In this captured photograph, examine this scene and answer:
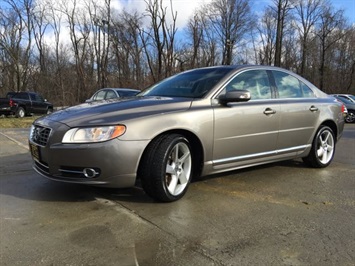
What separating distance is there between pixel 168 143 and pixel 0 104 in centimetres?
1956

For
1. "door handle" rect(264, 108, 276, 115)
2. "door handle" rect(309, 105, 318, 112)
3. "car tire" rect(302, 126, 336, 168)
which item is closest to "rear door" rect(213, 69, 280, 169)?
"door handle" rect(264, 108, 276, 115)

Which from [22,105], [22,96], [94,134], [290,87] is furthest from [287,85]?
[22,96]

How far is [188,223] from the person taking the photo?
138 inches

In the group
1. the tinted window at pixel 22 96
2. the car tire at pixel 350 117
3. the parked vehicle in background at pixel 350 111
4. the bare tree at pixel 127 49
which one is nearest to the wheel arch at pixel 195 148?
the parked vehicle in background at pixel 350 111

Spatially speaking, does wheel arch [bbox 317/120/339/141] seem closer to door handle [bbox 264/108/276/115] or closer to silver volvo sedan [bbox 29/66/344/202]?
silver volvo sedan [bbox 29/66/344/202]

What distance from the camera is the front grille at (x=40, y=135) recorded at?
3.96m

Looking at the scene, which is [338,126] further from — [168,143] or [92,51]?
[92,51]

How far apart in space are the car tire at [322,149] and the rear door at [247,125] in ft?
3.60

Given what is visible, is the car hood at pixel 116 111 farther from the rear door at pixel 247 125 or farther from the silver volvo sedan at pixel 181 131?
the rear door at pixel 247 125

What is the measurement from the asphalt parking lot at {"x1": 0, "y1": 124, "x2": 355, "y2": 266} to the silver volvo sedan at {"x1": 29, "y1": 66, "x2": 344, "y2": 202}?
0.33 m

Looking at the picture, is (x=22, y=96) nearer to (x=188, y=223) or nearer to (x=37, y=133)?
(x=37, y=133)

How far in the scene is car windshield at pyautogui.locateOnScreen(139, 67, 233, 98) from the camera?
4.66 metres

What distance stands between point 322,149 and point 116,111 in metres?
3.69

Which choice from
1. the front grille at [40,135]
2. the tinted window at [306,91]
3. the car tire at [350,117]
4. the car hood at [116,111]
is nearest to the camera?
the car hood at [116,111]
